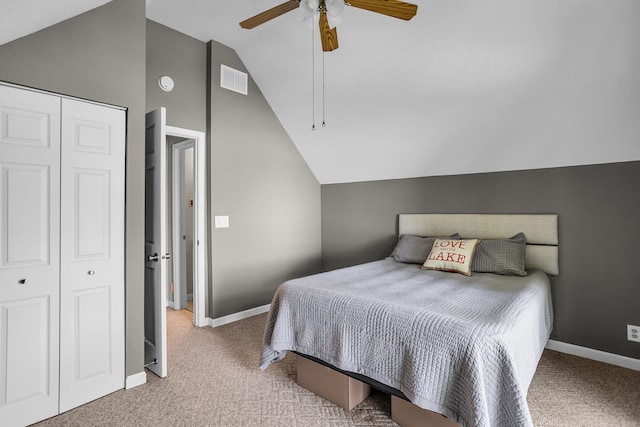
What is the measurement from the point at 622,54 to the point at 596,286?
1.74 meters

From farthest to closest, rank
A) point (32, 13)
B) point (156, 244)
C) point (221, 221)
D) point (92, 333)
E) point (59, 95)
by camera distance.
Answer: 1. point (221, 221)
2. point (156, 244)
3. point (92, 333)
4. point (59, 95)
5. point (32, 13)

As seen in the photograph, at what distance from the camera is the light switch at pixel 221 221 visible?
11.4ft

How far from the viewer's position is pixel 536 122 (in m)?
2.70

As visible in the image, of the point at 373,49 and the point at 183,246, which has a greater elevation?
the point at 373,49

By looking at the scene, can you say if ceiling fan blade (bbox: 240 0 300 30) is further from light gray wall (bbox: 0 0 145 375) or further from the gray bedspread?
the gray bedspread

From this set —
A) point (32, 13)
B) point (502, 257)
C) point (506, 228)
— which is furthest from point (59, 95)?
point (506, 228)

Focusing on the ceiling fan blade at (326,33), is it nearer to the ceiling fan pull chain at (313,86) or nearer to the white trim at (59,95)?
the ceiling fan pull chain at (313,86)

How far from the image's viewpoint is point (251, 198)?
12.5 feet

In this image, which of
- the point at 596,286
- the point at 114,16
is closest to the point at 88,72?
the point at 114,16

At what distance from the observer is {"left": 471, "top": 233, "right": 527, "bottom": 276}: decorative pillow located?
2.76 meters

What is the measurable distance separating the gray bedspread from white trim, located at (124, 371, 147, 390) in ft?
2.71

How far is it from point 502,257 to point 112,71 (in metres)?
3.22

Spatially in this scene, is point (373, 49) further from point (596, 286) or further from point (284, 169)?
point (596, 286)

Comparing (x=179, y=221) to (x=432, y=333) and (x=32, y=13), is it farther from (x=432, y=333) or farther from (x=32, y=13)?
(x=432, y=333)
